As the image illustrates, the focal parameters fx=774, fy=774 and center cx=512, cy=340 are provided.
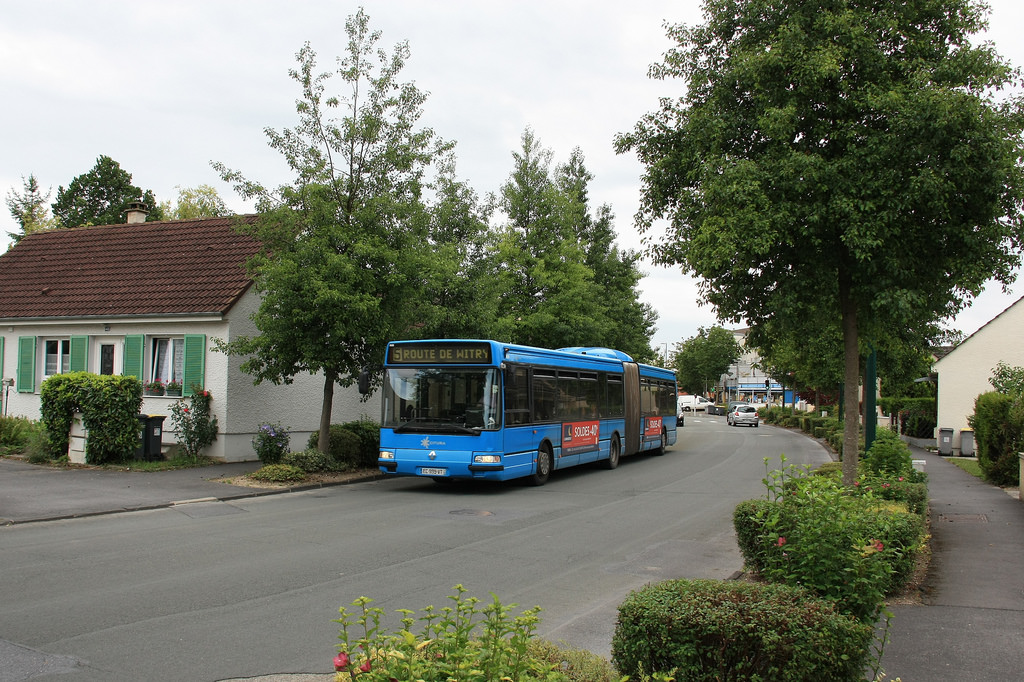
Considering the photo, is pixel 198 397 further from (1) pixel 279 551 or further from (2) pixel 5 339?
(1) pixel 279 551

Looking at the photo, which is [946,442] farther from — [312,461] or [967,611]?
[967,611]

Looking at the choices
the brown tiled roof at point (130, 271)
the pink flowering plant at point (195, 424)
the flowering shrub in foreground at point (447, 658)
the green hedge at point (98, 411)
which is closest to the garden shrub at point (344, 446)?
the pink flowering plant at point (195, 424)

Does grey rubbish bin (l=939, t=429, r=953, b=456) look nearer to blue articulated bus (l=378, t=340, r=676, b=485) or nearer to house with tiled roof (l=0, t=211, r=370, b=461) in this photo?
blue articulated bus (l=378, t=340, r=676, b=485)

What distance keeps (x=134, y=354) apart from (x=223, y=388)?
317 cm

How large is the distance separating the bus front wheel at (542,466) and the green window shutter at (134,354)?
10955 mm

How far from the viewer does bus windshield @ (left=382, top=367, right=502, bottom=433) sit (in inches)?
600

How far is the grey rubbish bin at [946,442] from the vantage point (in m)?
28.2

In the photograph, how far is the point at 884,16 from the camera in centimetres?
976

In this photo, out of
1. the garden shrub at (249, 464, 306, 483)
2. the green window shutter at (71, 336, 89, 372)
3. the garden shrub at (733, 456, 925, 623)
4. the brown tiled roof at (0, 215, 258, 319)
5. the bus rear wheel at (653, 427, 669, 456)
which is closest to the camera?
the garden shrub at (733, 456, 925, 623)

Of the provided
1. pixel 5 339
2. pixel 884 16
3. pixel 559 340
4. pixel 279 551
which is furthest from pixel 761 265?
pixel 5 339

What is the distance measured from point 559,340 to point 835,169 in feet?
66.3

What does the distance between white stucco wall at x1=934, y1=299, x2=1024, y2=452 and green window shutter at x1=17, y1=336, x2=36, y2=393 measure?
3254 centimetres

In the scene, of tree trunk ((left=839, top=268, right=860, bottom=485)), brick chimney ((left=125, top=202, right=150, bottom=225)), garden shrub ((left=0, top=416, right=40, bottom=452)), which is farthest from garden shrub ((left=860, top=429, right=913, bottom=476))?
brick chimney ((left=125, top=202, right=150, bottom=225))

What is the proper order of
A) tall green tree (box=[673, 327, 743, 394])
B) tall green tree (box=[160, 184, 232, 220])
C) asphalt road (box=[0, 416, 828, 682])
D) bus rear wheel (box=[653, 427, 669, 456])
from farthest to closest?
tall green tree (box=[673, 327, 743, 394]), tall green tree (box=[160, 184, 232, 220]), bus rear wheel (box=[653, 427, 669, 456]), asphalt road (box=[0, 416, 828, 682])
